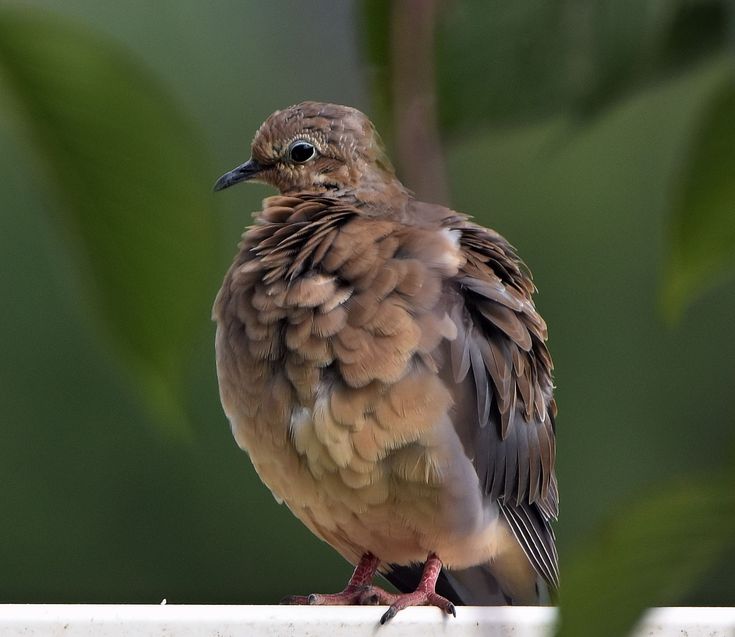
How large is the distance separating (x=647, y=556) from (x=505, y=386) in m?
1.68

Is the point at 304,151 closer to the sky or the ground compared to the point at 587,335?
closer to the sky

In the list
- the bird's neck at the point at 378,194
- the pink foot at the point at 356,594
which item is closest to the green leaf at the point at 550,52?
the pink foot at the point at 356,594

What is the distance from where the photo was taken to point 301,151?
2115mm

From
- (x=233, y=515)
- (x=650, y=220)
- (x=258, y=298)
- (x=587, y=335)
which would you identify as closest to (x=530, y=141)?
(x=258, y=298)

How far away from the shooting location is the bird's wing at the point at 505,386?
189 cm

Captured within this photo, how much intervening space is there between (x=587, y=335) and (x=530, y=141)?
4069mm

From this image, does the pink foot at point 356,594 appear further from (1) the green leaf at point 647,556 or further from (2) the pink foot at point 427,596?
(1) the green leaf at point 647,556

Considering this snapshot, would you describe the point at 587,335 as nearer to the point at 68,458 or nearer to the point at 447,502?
the point at 68,458

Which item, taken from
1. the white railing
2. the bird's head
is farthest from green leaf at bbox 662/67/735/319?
the bird's head

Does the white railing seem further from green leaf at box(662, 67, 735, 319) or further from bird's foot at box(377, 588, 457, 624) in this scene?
green leaf at box(662, 67, 735, 319)

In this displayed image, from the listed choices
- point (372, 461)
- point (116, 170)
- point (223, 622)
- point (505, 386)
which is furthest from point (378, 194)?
point (116, 170)

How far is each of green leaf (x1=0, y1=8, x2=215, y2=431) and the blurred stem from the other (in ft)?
0.20

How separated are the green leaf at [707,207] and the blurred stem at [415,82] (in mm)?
65

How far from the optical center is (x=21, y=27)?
323 mm
